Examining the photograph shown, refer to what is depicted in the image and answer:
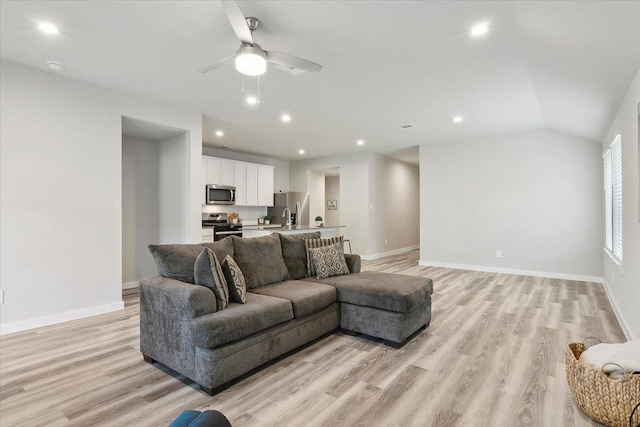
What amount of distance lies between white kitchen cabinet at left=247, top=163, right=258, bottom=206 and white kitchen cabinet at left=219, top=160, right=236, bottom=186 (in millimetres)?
476

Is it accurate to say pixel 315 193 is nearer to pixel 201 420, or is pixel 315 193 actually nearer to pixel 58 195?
pixel 58 195

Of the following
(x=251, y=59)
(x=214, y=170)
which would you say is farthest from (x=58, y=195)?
(x=214, y=170)

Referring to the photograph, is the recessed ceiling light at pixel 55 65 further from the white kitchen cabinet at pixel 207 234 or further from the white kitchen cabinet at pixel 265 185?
the white kitchen cabinet at pixel 265 185

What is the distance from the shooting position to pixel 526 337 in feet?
9.96

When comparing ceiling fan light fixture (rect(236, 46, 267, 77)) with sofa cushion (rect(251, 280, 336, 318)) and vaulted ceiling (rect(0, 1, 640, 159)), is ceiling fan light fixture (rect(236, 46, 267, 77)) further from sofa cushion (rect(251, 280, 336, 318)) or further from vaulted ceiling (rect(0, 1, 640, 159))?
sofa cushion (rect(251, 280, 336, 318))

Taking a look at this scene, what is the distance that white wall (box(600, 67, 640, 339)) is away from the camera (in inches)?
104

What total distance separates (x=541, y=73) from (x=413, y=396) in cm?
325

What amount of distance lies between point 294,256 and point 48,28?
296cm

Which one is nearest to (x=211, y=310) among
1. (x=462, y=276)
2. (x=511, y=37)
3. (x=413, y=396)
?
(x=413, y=396)

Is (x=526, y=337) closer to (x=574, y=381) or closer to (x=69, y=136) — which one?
(x=574, y=381)

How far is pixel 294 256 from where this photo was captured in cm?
361

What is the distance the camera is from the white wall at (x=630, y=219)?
2652 millimetres

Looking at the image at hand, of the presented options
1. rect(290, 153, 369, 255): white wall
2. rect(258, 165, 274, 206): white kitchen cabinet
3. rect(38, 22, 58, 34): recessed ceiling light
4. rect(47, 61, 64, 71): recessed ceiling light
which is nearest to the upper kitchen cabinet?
rect(258, 165, 274, 206): white kitchen cabinet

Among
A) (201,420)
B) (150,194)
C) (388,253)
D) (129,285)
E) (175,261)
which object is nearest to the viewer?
(201,420)
